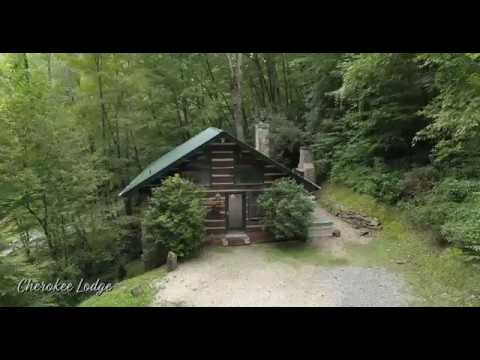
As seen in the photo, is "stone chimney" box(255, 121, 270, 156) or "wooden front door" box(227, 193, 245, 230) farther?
"stone chimney" box(255, 121, 270, 156)

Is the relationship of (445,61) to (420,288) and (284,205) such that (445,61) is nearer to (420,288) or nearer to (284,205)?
(420,288)

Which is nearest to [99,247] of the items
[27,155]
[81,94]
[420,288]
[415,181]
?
[27,155]

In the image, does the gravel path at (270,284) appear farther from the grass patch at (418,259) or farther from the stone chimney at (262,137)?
the stone chimney at (262,137)

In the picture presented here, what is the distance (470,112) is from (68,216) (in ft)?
38.1

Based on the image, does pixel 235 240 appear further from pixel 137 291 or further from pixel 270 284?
pixel 137 291

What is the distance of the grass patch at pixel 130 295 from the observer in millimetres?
7063

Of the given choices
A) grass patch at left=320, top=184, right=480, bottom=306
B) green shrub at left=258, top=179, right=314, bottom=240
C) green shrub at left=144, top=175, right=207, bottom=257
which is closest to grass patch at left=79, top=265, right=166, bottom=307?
green shrub at left=144, top=175, right=207, bottom=257

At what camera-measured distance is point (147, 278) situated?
27.5 ft

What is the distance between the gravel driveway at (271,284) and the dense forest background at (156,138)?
209cm

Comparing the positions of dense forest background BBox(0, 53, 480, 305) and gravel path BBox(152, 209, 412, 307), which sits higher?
dense forest background BBox(0, 53, 480, 305)

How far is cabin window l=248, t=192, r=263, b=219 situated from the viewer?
10775 mm

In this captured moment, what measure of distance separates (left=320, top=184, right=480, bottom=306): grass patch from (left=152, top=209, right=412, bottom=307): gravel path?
1.58ft

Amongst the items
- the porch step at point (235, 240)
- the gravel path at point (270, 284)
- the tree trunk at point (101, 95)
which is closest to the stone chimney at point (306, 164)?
the porch step at point (235, 240)

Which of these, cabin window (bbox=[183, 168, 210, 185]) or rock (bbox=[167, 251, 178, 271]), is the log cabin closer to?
cabin window (bbox=[183, 168, 210, 185])
